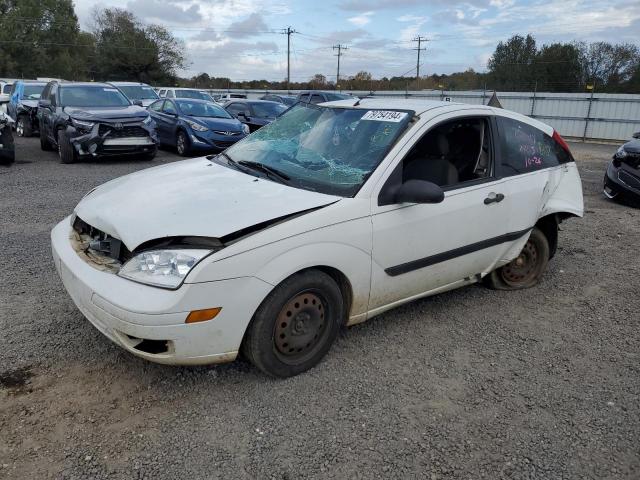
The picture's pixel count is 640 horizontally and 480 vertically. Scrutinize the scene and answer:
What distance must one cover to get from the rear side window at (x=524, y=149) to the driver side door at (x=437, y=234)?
129 millimetres

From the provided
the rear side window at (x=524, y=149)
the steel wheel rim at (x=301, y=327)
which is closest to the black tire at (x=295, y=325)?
the steel wheel rim at (x=301, y=327)

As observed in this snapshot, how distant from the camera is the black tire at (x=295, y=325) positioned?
2.84 meters

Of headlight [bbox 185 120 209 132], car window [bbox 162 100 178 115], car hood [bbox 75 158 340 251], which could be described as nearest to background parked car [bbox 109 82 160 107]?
car window [bbox 162 100 178 115]

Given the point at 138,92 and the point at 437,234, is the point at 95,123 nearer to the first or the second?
the point at 437,234

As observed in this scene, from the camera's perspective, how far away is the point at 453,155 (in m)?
4.05

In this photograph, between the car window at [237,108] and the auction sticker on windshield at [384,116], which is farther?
the car window at [237,108]

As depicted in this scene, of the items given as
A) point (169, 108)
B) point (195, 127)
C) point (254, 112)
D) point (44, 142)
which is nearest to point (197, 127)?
point (195, 127)

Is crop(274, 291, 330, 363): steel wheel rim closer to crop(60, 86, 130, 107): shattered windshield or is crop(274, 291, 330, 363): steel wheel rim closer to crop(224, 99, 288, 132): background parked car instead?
crop(60, 86, 130, 107): shattered windshield

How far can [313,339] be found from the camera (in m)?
3.14

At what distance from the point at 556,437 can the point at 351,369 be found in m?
1.19

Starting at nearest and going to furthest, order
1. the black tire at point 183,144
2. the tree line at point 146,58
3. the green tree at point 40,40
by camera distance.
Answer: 1. the black tire at point 183,144
2. the tree line at point 146,58
3. the green tree at point 40,40

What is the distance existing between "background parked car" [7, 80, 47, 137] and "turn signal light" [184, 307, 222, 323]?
1434cm

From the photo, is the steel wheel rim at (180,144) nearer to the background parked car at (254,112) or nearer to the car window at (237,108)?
the background parked car at (254,112)

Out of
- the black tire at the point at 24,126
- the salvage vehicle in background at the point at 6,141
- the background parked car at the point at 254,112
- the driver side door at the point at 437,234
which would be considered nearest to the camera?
the driver side door at the point at 437,234
